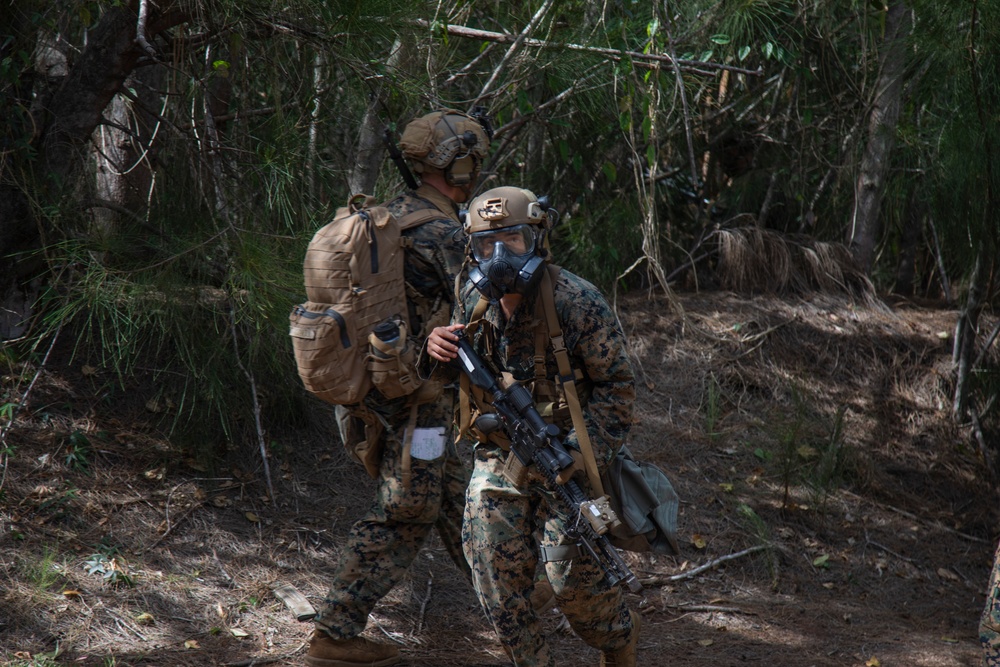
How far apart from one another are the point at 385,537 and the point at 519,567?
67 centimetres

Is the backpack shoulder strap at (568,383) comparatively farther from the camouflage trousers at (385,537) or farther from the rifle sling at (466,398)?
the camouflage trousers at (385,537)

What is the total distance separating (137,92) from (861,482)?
15.9ft

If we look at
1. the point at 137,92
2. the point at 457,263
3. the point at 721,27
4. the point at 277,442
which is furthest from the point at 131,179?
the point at 721,27

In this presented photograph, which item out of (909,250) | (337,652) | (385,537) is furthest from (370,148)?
(909,250)

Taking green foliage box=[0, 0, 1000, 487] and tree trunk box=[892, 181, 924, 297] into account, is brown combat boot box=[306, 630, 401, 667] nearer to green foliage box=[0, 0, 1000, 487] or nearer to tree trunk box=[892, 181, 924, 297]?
green foliage box=[0, 0, 1000, 487]

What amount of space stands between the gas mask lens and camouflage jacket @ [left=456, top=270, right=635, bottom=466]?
0.15 metres

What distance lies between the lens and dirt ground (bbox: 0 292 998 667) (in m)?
3.91

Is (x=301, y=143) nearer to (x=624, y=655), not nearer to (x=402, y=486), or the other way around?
(x=402, y=486)

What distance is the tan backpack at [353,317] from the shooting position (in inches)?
130

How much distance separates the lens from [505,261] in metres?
2.82

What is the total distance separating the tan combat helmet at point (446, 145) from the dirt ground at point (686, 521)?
197cm

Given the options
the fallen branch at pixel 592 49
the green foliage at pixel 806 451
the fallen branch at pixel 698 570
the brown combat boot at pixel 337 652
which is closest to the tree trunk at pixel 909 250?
the green foliage at pixel 806 451

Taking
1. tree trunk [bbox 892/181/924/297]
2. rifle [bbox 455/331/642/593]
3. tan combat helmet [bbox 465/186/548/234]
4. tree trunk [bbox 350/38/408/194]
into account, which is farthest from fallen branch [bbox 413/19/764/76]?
tree trunk [bbox 892/181/924/297]

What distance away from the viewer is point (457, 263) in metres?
3.41
